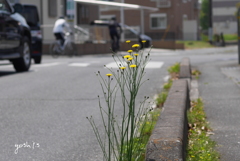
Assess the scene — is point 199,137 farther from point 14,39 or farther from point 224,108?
point 14,39

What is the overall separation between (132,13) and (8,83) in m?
46.4

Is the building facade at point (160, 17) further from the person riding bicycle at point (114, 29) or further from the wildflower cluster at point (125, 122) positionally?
the wildflower cluster at point (125, 122)

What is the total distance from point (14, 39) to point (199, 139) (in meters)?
7.96

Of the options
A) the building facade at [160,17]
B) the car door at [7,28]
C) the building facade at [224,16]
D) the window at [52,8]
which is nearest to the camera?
the car door at [7,28]

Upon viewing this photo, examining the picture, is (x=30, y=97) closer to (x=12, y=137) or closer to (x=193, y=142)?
(x=12, y=137)

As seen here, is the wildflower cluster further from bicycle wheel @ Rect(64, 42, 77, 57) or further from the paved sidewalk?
bicycle wheel @ Rect(64, 42, 77, 57)

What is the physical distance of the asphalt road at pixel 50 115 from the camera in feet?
16.4

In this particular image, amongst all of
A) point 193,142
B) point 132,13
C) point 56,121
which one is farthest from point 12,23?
point 132,13

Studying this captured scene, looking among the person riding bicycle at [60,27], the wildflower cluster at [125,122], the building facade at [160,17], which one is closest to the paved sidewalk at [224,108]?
the wildflower cluster at [125,122]

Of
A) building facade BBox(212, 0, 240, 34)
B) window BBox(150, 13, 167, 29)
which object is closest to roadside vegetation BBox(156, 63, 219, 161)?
window BBox(150, 13, 167, 29)

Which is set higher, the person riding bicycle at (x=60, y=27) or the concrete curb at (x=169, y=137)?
the person riding bicycle at (x=60, y=27)

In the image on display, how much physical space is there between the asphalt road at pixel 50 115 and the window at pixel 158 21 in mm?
44948

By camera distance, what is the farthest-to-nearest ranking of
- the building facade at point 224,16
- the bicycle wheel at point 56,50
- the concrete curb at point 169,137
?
the building facade at point 224,16, the bicycle wheel at point 56,50, the concrete curb at point 169,137

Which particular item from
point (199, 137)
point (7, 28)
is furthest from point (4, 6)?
point (199, 137)
